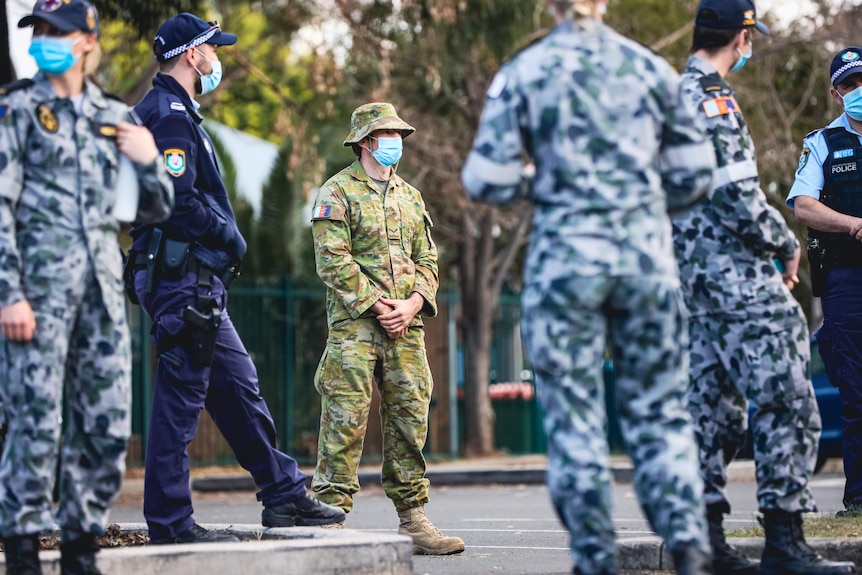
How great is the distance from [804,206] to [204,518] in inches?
216

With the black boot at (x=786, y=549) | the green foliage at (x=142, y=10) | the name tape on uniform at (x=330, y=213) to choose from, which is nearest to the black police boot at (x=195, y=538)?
the name tape on uniform at (x=330, y=213)

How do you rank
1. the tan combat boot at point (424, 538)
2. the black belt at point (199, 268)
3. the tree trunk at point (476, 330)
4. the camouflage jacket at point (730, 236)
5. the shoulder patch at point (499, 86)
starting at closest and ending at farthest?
1. the shoulder patch at point (499, 86)
2. the camouflage jacket at point (730, 236)
3. the black belt at point (199, 268)
4. the tan combat boot at point (424, 538)
5. the tree trunk at point (476, 330)

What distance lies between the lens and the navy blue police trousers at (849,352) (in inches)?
295

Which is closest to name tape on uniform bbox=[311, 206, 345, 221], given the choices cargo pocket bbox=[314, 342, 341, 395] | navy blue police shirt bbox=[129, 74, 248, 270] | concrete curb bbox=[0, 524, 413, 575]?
cargo pocket bbox=[314, 342, 341, 395]

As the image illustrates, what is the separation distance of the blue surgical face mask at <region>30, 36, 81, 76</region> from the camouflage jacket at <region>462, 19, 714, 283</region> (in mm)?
1489

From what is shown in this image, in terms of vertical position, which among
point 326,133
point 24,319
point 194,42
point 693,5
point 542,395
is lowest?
point 542,395

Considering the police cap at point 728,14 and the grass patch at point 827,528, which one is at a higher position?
the police cap at point 728,14

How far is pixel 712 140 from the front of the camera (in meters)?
5.71

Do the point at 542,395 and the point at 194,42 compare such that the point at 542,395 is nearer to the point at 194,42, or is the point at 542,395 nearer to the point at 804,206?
the point at 194,42

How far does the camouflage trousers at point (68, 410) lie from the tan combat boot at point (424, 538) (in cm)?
241

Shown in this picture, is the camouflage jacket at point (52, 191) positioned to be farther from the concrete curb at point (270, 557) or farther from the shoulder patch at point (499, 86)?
the shoulder patch at point (499, 86)

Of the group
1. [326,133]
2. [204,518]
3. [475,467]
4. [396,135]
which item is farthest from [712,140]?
[326,133]

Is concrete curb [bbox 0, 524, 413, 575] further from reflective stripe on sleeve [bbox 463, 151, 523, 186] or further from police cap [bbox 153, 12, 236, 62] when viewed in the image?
police cap [bbox 153, 12, 236, 62]

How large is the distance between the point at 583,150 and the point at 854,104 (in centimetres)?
341
